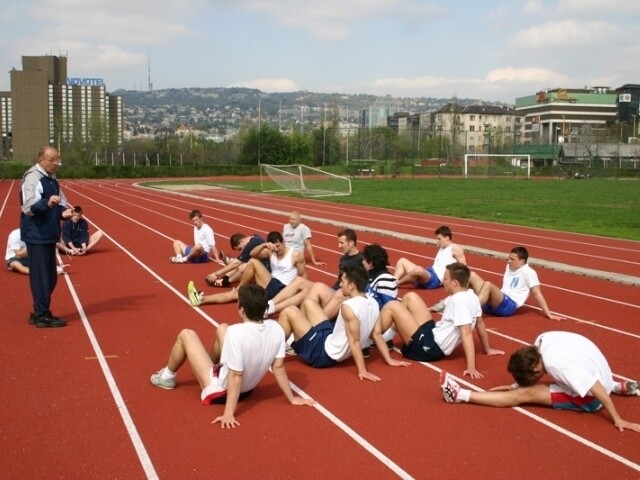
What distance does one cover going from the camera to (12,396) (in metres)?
5.62

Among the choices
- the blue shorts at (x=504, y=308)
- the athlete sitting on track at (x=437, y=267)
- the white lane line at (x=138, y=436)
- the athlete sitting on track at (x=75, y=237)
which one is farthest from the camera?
the athlete sitting on track at (x=75, y=237)

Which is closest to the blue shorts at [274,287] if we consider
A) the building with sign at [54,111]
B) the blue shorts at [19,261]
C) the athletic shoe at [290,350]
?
the athletic shoe at [290,350]

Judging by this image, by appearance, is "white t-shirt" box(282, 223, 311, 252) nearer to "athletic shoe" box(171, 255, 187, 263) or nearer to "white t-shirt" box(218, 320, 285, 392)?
"athletic shoe" box(171, 255, 187, 263)

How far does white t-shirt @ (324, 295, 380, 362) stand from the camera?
615 centimetres

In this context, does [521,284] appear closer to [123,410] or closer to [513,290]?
[513,290]

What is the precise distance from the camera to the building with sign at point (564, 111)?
131000mm

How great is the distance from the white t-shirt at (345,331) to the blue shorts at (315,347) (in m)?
0.05

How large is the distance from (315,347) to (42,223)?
3.37 meters

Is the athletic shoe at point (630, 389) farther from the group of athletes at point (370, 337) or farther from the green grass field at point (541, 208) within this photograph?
the green grass field at point (541, 208)

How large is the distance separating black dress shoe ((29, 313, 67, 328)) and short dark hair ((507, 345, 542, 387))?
497 cm

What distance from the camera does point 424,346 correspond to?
654cm

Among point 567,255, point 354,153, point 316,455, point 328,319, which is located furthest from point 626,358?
point 354,153

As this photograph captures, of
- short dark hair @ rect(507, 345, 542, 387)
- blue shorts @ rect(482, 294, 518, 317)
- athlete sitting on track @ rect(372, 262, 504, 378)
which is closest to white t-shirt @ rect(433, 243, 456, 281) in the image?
blue shorts @ rect(482, 294, 518, 317)

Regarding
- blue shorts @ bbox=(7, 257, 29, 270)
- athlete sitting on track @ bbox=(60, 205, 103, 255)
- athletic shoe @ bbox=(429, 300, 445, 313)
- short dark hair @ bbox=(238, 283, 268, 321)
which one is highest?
short dark hair @ bbox=(238, 283, 268, 321)
